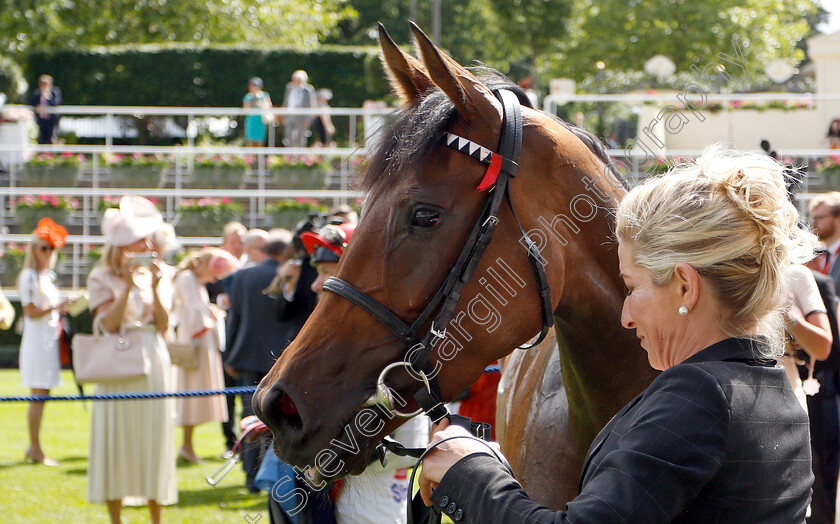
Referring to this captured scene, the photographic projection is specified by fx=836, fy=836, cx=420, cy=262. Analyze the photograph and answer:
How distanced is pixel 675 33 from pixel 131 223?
28.9m

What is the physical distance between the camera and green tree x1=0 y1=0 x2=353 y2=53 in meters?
28.4

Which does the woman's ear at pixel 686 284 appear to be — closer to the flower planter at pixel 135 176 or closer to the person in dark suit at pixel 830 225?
the person in dark suit at pixel 830 225

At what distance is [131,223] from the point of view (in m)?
5.02

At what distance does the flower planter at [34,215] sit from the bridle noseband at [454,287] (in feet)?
47.6

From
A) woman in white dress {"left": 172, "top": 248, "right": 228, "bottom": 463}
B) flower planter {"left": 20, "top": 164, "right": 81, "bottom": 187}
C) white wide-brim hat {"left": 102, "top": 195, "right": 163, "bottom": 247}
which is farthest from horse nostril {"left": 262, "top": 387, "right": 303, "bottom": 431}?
flower planter {"left": 20, "top": 164, "right": 81, "bottom": 187}

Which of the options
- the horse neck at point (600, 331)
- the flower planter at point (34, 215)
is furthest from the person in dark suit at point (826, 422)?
the flower planter at point (34, 215)

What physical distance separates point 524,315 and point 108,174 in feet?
52.2

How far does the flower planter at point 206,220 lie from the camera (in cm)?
1509

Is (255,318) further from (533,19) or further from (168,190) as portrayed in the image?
(533,19)

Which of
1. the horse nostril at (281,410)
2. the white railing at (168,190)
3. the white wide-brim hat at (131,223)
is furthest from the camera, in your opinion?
the white railing at (168,190)

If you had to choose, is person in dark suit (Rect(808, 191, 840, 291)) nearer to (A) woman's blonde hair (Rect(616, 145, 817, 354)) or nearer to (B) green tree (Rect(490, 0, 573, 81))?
(A) woman's blonde hair (Rect(616, 145, 817, 354))

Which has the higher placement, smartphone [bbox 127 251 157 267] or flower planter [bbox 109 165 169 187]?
smartphone [bbox 127 251 157 267]

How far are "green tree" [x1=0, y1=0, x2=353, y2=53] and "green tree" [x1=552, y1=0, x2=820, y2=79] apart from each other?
10.4m

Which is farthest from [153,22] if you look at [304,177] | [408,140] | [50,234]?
[408,140]
